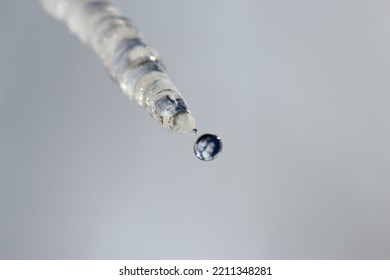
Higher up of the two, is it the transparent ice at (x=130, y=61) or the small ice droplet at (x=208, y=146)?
the transparent ice at (x=130, y=61)

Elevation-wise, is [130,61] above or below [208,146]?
above

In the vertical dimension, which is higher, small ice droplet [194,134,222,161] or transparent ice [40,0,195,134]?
transparent ice [40,0,195,134]

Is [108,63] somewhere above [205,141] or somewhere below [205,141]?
above
